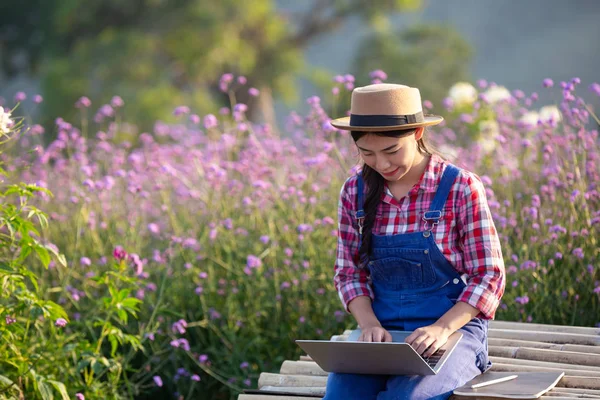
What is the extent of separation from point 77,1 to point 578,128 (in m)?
8.31

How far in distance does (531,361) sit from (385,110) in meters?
0.94

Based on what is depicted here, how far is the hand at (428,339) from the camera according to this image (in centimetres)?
231

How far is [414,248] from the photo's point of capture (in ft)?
8.21

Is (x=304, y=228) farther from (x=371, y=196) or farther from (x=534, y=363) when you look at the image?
(x=534, y=363)

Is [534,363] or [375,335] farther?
[534,363]

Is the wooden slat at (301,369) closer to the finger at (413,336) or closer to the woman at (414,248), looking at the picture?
the woman at (414,248)

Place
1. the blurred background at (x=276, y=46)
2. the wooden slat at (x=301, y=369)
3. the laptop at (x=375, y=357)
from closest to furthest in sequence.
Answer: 1. the laptop at (x=375, y=357)
2. the wooden slat at (x=301, y=369)
3. the blurred background at (x=276, y=46)

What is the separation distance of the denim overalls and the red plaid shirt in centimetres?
3

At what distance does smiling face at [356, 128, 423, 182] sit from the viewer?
243 cm

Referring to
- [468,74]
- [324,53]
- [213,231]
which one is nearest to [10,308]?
[213,231]

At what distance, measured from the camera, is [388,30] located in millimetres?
11578

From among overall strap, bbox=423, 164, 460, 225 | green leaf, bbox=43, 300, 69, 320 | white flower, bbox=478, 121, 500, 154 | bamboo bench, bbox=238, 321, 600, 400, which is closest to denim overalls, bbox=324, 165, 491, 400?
overall strap, bbox=423, 164, 460, 225

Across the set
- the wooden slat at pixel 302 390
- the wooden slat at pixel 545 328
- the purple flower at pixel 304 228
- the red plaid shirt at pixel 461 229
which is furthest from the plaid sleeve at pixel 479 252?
the purple flower at pixel 304 228

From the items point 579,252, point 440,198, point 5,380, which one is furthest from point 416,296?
point 5,380
